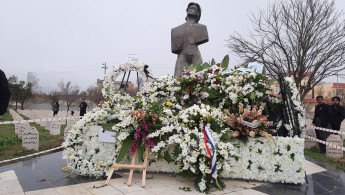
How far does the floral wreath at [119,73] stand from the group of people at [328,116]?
5.51 meters

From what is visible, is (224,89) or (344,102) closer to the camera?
(224,89)

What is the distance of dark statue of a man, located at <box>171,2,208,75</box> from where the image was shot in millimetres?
6828

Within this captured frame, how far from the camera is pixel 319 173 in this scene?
534 cm

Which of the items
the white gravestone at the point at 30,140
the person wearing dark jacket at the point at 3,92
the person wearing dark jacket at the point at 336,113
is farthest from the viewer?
the person wearing dark jacket at the point at 336,113

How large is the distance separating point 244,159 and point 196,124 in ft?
3.48

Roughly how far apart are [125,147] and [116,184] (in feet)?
1.93

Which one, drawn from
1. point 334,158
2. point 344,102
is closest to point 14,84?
point 334,158

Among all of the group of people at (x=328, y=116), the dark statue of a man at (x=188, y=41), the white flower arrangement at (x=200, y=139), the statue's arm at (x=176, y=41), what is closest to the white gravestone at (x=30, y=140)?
the white flower arrangement at (x=200, y=139)

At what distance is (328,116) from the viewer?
7.93m

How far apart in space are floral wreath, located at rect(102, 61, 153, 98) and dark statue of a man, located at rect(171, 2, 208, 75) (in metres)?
0.85

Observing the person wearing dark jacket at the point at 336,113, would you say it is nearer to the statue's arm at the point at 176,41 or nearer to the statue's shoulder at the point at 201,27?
the statue's shoulder at the point at 201,27

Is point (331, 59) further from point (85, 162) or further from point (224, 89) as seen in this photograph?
point (85, 162)

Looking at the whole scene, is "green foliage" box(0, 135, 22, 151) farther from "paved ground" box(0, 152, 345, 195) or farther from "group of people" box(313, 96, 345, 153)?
"group of people" box(313, 96, 345, 153)

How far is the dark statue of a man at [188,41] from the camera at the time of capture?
6.83 meters
